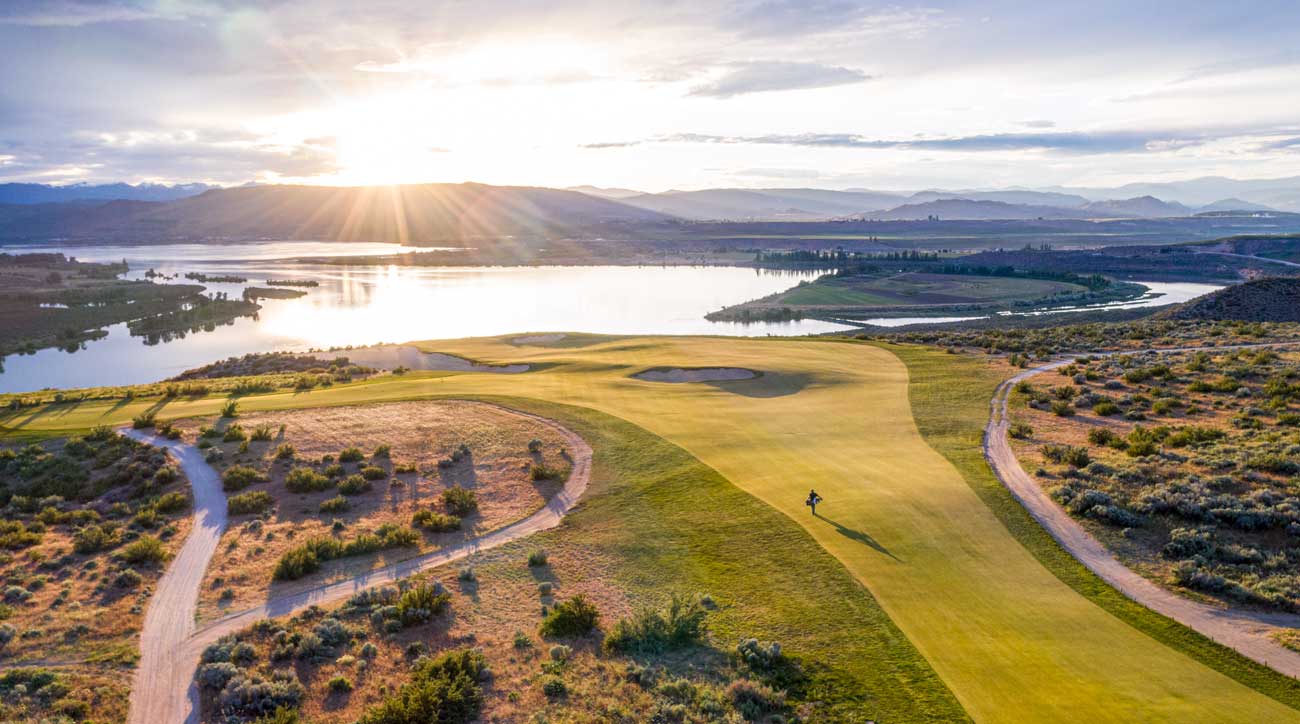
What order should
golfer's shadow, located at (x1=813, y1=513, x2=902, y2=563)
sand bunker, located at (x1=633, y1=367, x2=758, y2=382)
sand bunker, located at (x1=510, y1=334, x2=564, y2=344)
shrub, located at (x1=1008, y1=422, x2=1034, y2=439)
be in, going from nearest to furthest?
golfer's shadow, located at (x1=813, y1=513, x2=902, y2=563)
shrub, located at (x1=1008, y1=422, x2=1034, y2=439)
sand bunker, located at (x1=633, y1=367, x2=758, y2=382)
sand bunker, located at (x1=510, y1=334, x2=564, y2=344)

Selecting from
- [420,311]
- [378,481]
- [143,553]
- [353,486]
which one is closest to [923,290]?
[420,311]

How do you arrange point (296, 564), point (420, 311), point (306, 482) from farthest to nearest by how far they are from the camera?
point (420, 311)
point (306, 482)
point (296, 564)

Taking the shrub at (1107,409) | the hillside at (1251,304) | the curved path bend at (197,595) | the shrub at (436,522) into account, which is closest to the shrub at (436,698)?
the curved path bend at (197,595)

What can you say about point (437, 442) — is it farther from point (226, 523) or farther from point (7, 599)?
point (7, 599)

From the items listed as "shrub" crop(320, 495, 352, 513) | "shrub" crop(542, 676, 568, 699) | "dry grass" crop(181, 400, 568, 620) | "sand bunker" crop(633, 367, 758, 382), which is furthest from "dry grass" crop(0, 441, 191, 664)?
"sand bunker" crop(633, 367, 758, 382)

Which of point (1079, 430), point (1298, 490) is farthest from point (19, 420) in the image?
point (1298, 490)

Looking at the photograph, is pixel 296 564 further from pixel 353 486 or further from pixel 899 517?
pixel 899 517

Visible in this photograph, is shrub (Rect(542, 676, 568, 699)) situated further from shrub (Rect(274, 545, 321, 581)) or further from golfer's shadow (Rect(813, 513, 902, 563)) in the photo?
shrub (Rect(274, 545, 321, 581))
